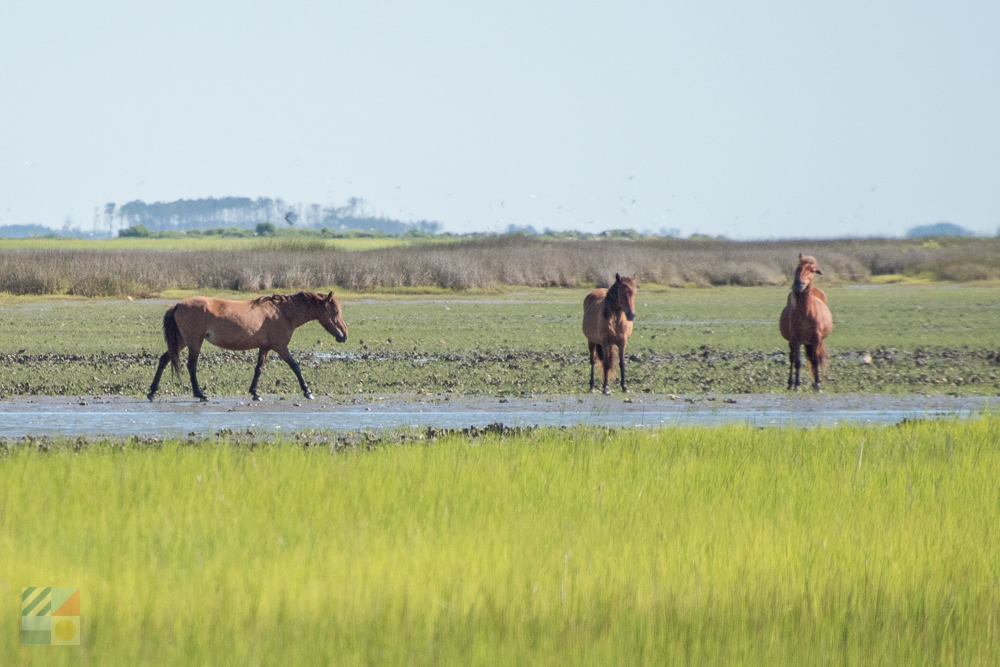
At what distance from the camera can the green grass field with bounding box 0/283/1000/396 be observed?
1931 centimetres

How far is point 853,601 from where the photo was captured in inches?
227

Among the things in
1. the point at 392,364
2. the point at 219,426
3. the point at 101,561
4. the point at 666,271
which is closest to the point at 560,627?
the point at 101,561

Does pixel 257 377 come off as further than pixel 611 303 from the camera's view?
No

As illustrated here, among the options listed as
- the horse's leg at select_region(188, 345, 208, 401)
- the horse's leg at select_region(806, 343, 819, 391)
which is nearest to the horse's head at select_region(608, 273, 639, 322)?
the horse's leg at select_region(806, 343, 819, 391)

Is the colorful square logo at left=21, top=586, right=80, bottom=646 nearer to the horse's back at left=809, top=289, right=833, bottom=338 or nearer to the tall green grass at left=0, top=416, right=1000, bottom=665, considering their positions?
the tall green grass at left=0, top=416, right=1000, bottom=665

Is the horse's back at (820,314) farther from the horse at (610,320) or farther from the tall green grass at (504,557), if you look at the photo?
the tall green grass at (504,557)

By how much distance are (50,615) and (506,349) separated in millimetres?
20617

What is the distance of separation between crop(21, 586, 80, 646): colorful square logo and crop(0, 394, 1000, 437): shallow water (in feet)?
25.6

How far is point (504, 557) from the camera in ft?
20.9

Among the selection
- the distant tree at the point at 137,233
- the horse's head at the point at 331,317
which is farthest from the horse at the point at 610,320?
the distant tree at the point at 137,233

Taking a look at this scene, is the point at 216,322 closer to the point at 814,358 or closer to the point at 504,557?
the point at 814,358

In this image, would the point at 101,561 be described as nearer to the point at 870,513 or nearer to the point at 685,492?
the point at 685,492

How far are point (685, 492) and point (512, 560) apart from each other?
103 inches

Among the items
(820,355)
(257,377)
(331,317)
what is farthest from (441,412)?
(820,355)
